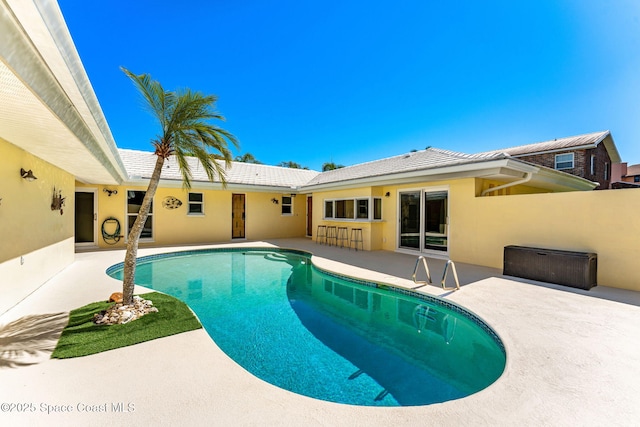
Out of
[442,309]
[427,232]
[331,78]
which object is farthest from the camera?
[331,78]

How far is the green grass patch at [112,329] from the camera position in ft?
10.5

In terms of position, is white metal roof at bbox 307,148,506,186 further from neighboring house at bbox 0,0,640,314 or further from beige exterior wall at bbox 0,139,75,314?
beige exterior wall at bbox 0,139,75,314

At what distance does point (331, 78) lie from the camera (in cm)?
1309

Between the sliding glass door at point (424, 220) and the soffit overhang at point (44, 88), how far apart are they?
919 centimetres

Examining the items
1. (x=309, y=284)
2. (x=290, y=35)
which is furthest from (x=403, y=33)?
(x=309, y=284)

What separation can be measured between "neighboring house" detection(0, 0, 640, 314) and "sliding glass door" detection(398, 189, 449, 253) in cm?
4

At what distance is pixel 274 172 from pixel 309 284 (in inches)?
450

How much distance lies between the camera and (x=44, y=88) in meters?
2.70

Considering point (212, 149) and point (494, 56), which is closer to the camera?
point (212, 149)

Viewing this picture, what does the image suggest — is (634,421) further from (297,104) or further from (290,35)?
(297,104)

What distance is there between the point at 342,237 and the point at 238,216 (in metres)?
6.29

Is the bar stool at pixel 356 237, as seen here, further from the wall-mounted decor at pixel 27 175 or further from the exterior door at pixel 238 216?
the wall-mounted decor at pixel 27 175

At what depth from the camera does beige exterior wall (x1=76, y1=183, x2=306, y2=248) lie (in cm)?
1150

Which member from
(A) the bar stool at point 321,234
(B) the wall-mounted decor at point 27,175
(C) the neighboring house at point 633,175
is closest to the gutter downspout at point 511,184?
(A) the bar stool at point 321,234
